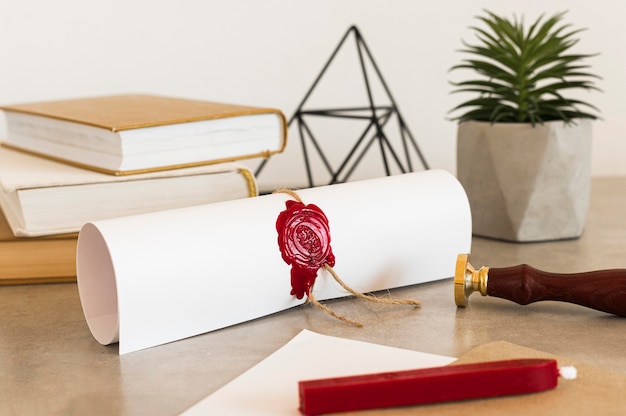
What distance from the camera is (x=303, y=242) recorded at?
2.73 ft

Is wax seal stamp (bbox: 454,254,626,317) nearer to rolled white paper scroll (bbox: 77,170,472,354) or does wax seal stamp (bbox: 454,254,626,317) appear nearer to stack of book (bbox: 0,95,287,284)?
rolled white paper scroll (bbox: 77,170,472,354)

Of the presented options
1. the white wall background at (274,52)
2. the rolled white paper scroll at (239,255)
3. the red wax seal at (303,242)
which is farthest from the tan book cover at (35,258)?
the white wall background at (274,52)

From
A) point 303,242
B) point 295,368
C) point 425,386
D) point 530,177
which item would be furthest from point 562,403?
point 530,177

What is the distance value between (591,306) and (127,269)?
0.44 m

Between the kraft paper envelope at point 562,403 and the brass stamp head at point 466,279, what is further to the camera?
the brass stamp head at point 466,279

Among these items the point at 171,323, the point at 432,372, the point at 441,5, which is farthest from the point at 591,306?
the point at 441,5

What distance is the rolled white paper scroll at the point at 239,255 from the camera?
760 millimetres

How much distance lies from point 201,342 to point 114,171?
0.95 feet

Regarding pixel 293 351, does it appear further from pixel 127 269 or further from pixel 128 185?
pixel 128 185

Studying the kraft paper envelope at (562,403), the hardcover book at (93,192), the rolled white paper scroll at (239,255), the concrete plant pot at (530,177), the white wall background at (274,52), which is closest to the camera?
the kraft paper envelope at (562,403)

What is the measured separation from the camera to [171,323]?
2.56 feet

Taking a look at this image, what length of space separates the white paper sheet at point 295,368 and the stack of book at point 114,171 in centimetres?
31

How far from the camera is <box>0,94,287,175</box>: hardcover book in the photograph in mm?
998

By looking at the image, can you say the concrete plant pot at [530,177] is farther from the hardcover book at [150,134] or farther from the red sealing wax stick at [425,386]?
the red sealing wax stick at [425,386]
